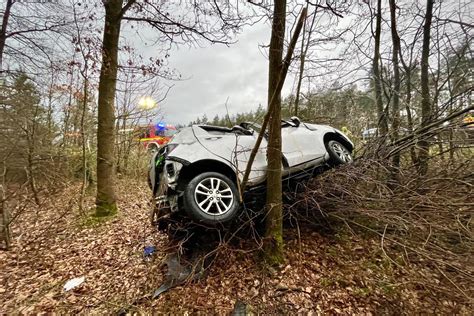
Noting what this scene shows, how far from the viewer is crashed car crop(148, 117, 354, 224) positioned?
136 inches

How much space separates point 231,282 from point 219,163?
1.84m

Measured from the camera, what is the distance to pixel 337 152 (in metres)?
4.61

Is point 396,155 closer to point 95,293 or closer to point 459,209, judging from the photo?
point 459,209

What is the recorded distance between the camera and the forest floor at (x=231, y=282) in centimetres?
342

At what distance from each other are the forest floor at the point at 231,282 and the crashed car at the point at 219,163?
0.96 meters

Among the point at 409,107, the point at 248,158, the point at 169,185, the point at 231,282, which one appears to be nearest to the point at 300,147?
the point at 248,158

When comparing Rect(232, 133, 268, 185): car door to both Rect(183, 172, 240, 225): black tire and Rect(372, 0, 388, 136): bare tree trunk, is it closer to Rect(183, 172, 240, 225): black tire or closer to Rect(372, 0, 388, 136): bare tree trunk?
Rect(183, 172, 240, 225): black tire

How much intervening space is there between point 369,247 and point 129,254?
15.0 feet

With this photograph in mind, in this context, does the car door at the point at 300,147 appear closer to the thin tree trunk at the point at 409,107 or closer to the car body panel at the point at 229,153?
the car body panel at the point at 229,153

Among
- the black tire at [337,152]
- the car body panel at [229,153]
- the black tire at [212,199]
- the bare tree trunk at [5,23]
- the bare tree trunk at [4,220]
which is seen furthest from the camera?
the bare tree trunk at [5,23]

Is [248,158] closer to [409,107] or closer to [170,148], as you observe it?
[170,148]

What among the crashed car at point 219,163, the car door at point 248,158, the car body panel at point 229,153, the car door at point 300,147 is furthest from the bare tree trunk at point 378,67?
the car door at point 248,158

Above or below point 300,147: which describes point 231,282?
below

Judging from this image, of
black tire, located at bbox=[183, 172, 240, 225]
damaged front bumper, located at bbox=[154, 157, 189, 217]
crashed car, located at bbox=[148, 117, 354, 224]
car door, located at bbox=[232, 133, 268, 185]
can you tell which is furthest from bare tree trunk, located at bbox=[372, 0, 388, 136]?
damaged front bumper, located at bbox=[154, 157, 189, 217]
